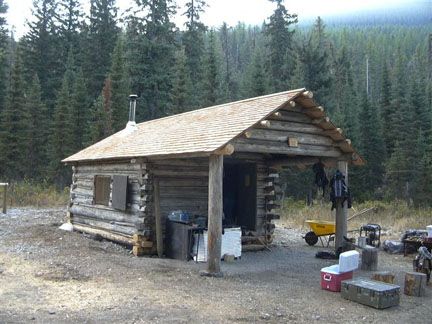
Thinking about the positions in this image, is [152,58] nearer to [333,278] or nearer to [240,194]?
[240,194]

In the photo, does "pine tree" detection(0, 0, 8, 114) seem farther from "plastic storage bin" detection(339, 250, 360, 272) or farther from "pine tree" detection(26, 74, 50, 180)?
"plastic storage bin" detection(339, 250, 360, 272)

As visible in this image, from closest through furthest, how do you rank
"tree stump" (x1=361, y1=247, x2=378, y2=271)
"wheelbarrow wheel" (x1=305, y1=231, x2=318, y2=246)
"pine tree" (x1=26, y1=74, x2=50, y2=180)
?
1. "tree stump" (x1=361, y1=247, x2=378, y2=271)
2. "wheelbarrow wheel" (x1=305, y1=231, x2=318, y2=246)
3. "pine tree" (x1=26, y1=74, x2=50, y2=180)

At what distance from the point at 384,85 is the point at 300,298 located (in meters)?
44.7

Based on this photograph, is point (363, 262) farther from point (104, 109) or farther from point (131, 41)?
point (131, 41)

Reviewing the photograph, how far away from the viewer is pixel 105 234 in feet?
46.1

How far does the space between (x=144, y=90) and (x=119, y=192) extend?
82.0 feet

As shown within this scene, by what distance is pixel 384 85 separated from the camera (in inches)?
1924

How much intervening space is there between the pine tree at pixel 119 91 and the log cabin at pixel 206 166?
17527 mm

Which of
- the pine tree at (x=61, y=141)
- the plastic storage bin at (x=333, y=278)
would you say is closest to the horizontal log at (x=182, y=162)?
the plastic storage bin at (x=333, y=278)

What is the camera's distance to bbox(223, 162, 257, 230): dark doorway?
46.5 feet

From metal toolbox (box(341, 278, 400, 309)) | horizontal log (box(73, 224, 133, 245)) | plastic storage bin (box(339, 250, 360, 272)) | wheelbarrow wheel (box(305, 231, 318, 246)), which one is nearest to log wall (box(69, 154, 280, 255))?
horizontal log (box(73, 224, 133, 245))

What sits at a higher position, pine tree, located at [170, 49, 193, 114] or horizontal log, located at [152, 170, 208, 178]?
pine tree, located at [170, 49, 193, 114]

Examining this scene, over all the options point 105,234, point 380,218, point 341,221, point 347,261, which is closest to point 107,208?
point 105,234

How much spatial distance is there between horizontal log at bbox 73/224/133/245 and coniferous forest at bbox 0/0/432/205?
15.6 m
